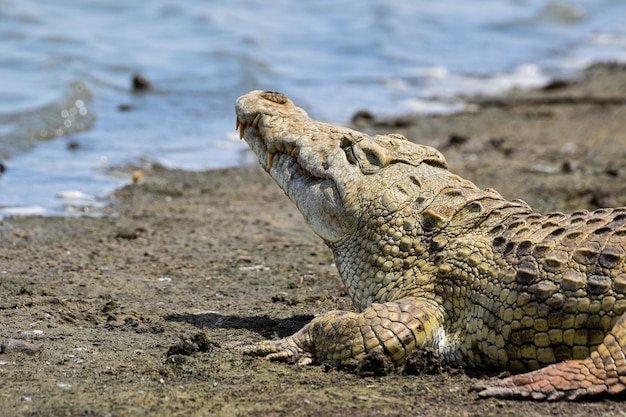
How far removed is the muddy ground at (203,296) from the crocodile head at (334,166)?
0.66 metres

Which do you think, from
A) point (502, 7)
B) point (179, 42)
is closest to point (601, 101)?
point (179, 42)

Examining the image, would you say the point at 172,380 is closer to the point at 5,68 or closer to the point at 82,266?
the point at 82,266

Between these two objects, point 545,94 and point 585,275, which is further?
point 545,94

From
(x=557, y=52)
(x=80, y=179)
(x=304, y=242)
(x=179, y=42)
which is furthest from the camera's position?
(x=557, y=52)

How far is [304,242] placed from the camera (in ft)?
23.4

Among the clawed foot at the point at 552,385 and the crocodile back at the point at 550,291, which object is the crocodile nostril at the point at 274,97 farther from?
the clawed foot at the point at 552,385

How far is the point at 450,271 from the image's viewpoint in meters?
4.39

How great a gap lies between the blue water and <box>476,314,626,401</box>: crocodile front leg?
4.90 m

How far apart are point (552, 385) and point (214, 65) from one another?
12795 mm

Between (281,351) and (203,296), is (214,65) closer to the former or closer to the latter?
(203,296)

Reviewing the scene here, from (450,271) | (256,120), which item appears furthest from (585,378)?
(256,120)

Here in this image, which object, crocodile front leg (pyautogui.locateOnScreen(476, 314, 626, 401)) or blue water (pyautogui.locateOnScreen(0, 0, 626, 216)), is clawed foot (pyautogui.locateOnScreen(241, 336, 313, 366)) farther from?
blue water (pyautogui.locateOnScreen(0, 0, 626, 216))

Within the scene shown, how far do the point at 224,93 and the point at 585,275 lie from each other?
10568 mm

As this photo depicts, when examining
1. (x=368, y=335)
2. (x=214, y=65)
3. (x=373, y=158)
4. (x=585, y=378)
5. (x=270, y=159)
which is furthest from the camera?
(x=214, y=65)
